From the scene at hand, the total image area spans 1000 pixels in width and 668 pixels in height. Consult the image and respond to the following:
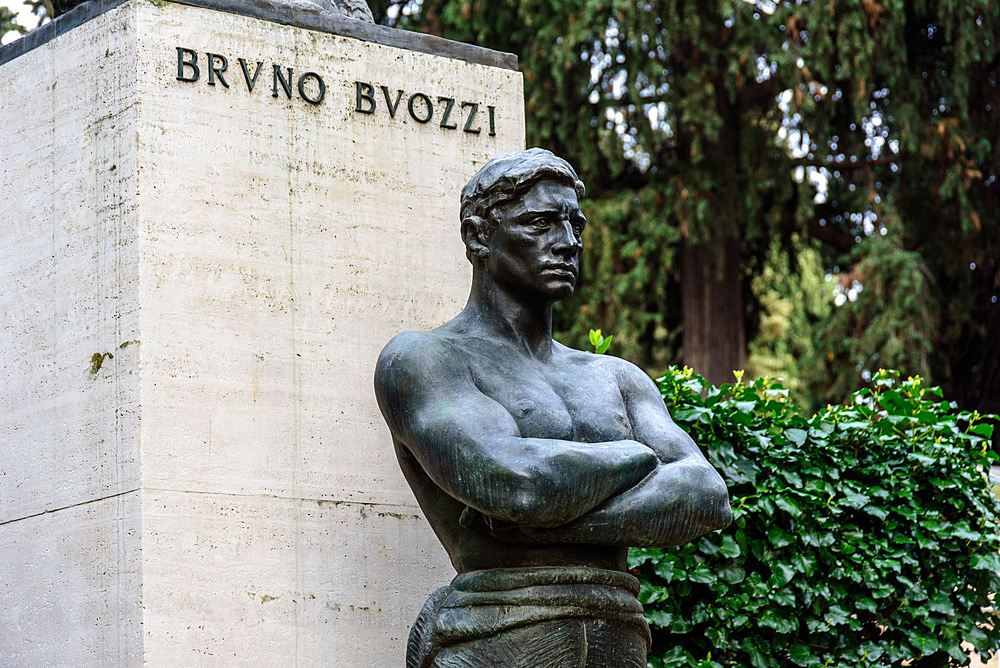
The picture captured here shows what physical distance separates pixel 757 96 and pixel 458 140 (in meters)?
10.8

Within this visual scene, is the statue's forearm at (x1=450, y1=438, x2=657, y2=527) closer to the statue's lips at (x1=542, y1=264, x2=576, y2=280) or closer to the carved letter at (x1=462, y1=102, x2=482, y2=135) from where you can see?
the statue's lips at (x1=542, y1=264, x2=576, y2=280)

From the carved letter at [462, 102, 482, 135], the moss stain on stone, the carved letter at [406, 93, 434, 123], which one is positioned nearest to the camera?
the moss stain on stone

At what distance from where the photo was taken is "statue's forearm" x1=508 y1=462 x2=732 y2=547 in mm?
4008

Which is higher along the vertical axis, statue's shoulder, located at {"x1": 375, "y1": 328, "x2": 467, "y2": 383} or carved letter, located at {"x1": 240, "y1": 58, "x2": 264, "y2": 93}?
carved letter, located at {"x1": 240, "y1": 58, "x2": 264, "y2": 93}

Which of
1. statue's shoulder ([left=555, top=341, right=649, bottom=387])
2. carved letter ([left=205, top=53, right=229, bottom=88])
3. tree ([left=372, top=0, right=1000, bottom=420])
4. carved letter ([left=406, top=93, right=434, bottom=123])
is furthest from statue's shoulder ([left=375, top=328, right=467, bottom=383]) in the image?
tree ([left=372, top=0, right=1000, bottom=420])

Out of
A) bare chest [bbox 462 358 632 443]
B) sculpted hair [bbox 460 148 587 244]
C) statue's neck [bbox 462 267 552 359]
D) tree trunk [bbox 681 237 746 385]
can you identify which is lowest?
bare chest [bbox 462 358 632 443]

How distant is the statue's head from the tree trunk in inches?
453

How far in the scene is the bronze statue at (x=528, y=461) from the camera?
396 cm

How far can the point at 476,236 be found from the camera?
4.40 metres

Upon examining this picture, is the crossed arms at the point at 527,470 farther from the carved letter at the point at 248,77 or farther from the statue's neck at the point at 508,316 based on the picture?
the carved letter at the point at 248,77

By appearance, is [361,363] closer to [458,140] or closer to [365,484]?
[365,484]

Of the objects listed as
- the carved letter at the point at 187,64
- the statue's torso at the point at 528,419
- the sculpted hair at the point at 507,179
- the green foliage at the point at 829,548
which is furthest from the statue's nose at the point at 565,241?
the green foliage at the point at 829,548

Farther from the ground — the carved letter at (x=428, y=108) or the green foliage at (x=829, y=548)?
the carved letter at (x=428, y=108)

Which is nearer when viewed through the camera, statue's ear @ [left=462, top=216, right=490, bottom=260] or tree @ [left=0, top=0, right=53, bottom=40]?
statue's ear @ [left=462, top=216, right=490, bottom=260]
